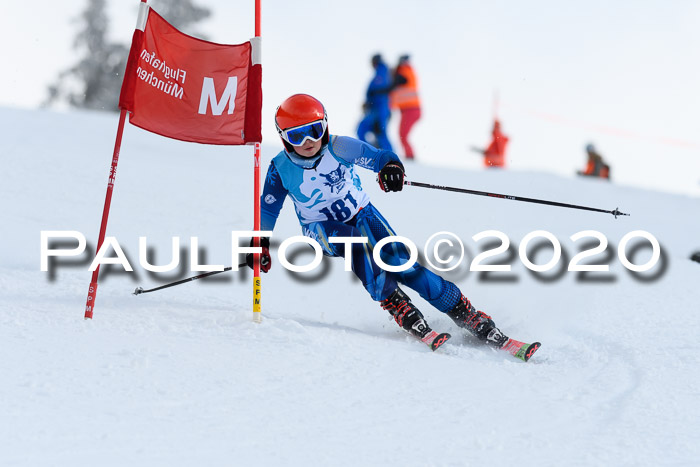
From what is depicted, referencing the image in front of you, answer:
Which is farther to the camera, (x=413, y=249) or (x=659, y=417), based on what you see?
(x=413, y=249)

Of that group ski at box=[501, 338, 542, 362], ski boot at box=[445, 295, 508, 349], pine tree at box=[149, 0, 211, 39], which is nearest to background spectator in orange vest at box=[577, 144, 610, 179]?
ski boot at box=[445, 295, 508, 349]

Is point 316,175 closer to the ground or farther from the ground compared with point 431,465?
farther from the ground

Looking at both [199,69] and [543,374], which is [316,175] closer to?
[199,69]

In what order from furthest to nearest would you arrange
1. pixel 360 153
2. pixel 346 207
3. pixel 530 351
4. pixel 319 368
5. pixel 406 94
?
1. pixel 406 94
2. pixel 346 207
3. pixel 360 153
4. pixel 530 351
5. pixel 319 368

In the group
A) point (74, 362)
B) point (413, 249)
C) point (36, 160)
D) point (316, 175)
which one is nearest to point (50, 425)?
point (74, 362)

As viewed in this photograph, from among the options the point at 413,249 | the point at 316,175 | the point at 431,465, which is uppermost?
the point at 316,175

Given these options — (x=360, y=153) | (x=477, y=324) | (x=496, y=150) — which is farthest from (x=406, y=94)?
(x=477, y=324)

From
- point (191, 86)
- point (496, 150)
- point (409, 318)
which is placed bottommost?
point (409, 318)

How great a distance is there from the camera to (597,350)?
385 centimetres

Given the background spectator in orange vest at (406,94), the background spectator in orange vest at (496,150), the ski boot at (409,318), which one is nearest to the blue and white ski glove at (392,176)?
the ski boot at (409,318)

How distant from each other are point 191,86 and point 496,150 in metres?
10.8

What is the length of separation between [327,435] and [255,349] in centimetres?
97

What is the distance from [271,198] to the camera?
4301 millimetres

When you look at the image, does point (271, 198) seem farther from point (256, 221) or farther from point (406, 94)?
point (406, 94)
